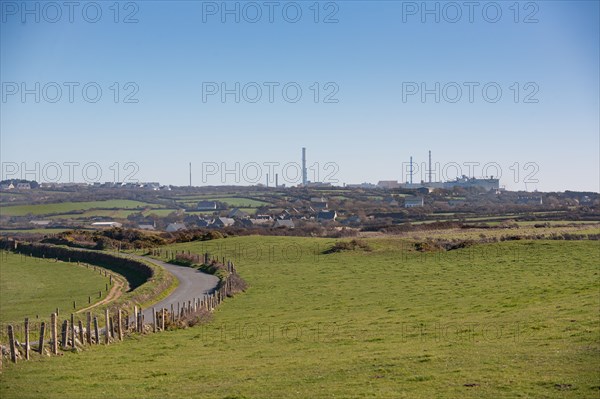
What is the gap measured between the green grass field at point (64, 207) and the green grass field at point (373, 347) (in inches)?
4773

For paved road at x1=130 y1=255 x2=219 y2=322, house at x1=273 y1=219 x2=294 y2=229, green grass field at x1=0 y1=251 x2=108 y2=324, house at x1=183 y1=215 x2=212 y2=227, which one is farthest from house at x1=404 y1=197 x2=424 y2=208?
paved road at x1=130 y1=255 x2=219 y2=322

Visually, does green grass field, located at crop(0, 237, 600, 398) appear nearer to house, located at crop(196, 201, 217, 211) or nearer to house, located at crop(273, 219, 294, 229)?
house, located at crop(273, 219, 294, 229)

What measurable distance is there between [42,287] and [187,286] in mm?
14058

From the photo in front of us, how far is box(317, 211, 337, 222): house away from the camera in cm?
14188

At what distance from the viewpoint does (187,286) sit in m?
55.2

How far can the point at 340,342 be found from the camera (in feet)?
89.8

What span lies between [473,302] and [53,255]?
65.4 metres

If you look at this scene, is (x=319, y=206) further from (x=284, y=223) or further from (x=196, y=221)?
(x=284, y=223)

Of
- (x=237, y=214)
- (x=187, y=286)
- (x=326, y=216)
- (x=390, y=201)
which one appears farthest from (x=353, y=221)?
(x=187, y=286)

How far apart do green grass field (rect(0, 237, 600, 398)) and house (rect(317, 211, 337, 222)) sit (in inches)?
3521

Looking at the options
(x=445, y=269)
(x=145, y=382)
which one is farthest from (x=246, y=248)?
(x=145, y=382)

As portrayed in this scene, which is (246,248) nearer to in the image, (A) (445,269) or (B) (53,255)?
(B) (53,255)

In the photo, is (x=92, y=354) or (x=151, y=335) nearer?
(x=92, y=354)

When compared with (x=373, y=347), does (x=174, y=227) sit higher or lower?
lower
